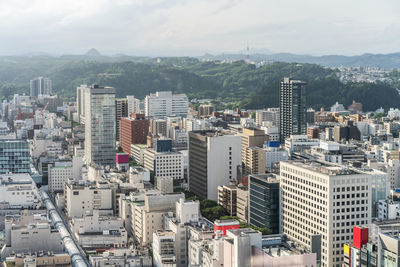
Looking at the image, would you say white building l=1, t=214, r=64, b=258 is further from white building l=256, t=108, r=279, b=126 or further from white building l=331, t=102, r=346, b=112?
white building l=331, t=102, r=346, b=112

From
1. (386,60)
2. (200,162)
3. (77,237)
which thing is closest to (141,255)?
(77,237)

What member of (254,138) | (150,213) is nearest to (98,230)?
(150,213)

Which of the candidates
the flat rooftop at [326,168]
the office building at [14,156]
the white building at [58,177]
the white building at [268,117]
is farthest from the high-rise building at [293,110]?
the flat rooftop at [326,168]

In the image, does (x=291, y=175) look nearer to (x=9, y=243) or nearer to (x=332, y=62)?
(x=9, y=243)

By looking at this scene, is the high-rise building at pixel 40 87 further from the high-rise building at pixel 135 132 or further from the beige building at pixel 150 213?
the beige building at pixel 150 213

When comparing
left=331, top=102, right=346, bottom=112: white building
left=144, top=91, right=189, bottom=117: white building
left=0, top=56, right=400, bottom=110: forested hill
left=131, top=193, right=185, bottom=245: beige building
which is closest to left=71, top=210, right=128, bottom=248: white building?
left=131, top=193, right=185, bottom=245: beige building

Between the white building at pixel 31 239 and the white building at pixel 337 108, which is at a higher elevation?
the white building at pixel 337 108

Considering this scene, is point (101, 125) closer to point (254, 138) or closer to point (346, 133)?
point (254, 138)
